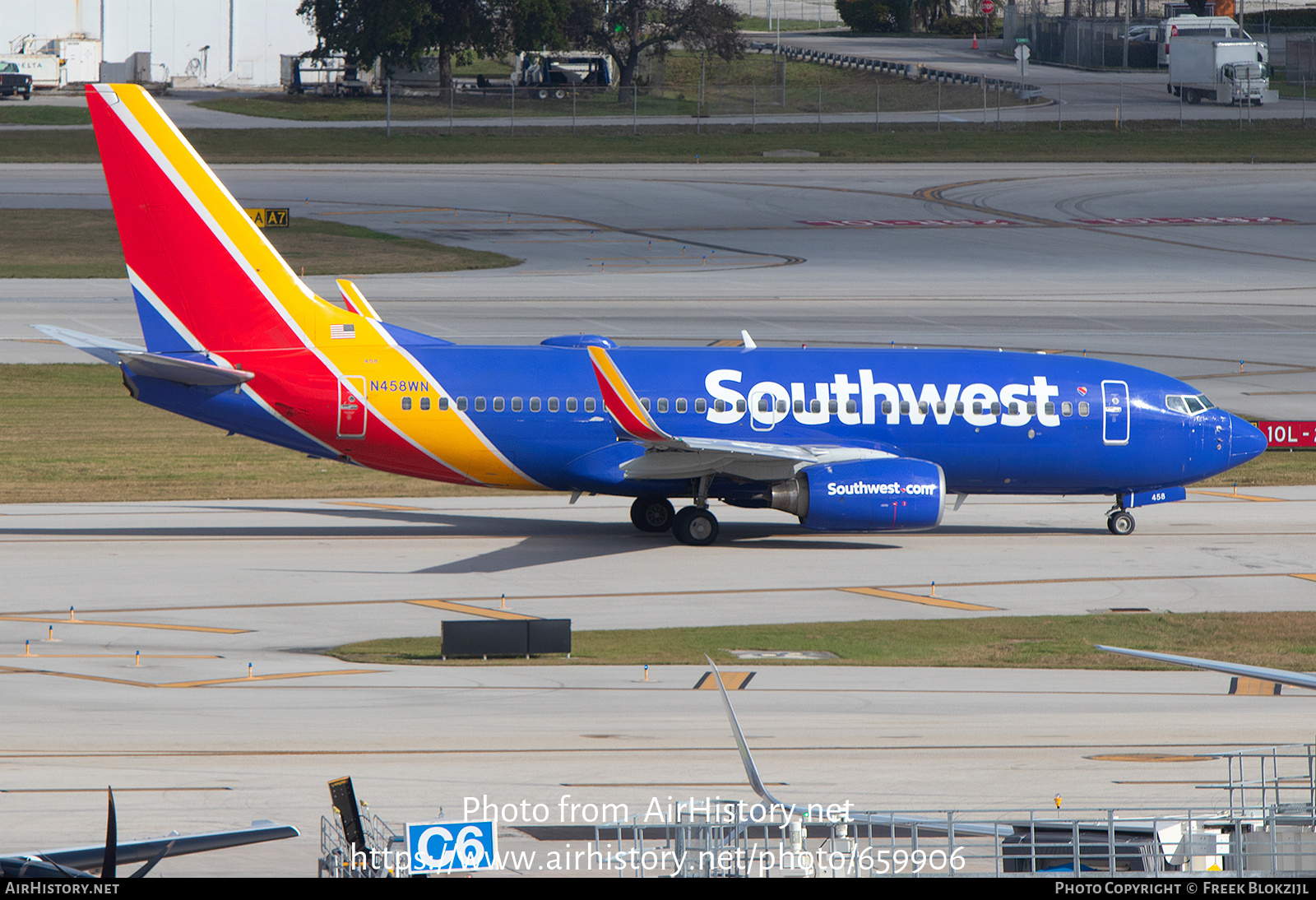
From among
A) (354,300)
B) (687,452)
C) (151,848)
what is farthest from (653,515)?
(151,848)

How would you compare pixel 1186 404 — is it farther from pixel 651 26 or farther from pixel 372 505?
pixel 651 26

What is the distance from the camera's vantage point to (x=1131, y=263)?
75750 millimetres

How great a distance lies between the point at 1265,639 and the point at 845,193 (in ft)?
228

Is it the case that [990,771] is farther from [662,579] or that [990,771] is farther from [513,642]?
[662,579]

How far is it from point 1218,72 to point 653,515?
352 ft

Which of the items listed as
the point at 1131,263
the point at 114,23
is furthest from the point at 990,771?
the point at 114,23

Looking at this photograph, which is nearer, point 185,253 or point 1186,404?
point 185,253

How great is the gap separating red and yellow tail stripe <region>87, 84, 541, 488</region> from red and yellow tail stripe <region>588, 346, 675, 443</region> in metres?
3.59

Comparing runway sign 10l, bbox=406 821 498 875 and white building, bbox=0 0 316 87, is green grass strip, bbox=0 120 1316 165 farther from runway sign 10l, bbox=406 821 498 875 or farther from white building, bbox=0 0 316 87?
runway sign 10l, bbox=406 821 498 875

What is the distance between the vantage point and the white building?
142 m

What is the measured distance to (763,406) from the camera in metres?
34.3

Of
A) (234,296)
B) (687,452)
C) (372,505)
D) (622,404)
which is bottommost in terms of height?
(372,505)

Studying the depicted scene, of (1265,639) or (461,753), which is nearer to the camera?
(461,753)

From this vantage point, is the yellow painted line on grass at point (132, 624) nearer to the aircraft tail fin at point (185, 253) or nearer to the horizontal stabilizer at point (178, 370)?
the horizontal stabilizer at point (178, 370)
